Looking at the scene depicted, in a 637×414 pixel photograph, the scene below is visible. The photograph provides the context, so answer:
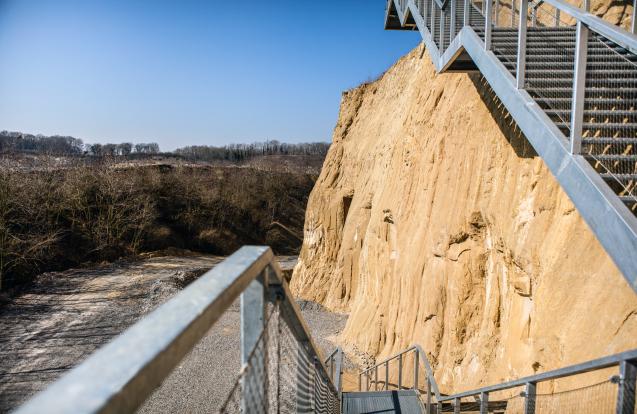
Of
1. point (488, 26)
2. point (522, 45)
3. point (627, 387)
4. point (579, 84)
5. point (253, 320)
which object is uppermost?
point (488, 26)

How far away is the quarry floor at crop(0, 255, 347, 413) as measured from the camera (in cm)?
1518

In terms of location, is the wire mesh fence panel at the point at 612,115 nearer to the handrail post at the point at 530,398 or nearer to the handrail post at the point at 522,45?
the handrail post at the point at 522,45

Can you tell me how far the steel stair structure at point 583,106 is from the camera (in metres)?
3.79

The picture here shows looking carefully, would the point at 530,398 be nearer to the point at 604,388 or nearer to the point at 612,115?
the point at 604,388

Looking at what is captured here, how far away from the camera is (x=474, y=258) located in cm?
998

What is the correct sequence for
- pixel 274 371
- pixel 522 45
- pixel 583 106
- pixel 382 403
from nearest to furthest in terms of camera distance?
pixel 274 371, pixel 583 106, pixel 522 45, pixel 382 403

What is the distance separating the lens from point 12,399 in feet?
48.8

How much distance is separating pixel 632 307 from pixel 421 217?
8122mm

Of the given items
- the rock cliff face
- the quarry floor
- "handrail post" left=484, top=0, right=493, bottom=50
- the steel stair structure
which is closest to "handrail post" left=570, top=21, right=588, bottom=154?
the steel stair structure

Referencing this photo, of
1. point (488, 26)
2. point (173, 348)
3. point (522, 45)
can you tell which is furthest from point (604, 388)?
point (488, 26)

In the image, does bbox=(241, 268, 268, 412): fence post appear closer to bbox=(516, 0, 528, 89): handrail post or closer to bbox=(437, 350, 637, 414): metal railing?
bbox=(437, 350, 637, 414): metal railing

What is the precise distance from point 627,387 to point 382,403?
5.10m

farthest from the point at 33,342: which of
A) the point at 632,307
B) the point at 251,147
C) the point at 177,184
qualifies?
the point at 251,147

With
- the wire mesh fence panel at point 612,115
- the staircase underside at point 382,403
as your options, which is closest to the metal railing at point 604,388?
the wire mesh fence panel at point 612,115
